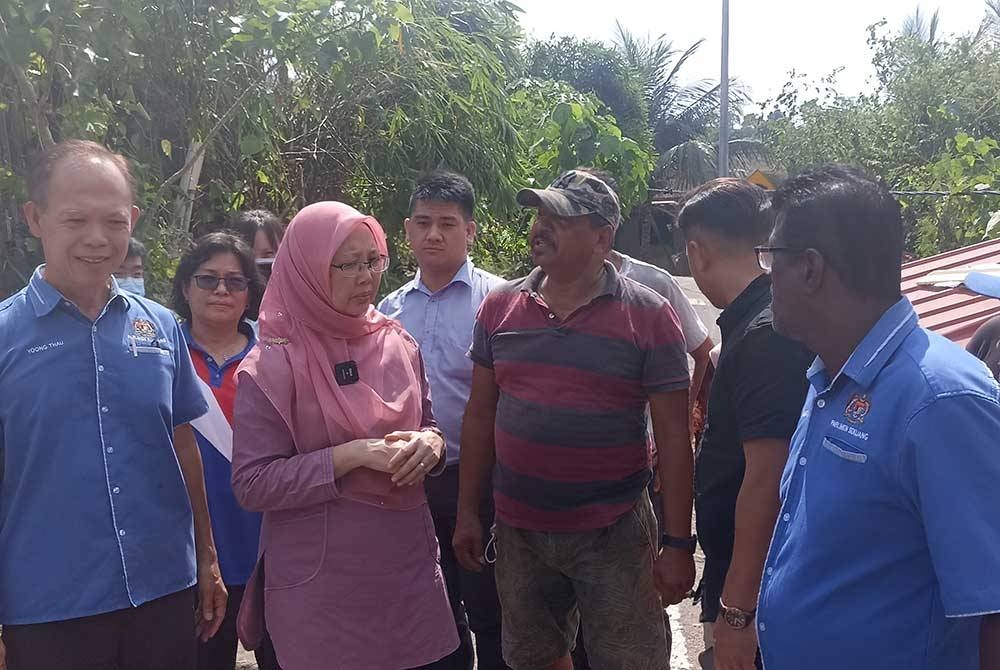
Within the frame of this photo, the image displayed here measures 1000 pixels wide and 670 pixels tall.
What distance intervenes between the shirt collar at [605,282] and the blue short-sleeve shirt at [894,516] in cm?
115

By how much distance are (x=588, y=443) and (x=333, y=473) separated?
0.85 meters

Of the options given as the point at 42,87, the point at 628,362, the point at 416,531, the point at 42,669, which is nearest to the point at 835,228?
the point at 628,362

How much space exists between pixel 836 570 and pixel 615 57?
29.9 m

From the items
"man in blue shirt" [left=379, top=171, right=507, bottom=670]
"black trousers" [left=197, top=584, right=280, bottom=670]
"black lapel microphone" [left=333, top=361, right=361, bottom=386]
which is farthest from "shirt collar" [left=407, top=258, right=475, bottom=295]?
"black trousers" [left=197, top=584, right=280, bottom=670]

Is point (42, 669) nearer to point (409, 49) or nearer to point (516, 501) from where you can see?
point (516, 501)

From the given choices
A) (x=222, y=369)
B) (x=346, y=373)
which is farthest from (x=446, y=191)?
(x=346, y=373)

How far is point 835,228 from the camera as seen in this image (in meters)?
1.72

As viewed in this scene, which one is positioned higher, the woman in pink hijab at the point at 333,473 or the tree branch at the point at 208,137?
the tree branch at the point at 208,137

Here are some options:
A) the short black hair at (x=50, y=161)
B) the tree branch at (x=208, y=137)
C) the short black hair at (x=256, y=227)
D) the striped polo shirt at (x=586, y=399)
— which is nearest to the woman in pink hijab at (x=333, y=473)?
the striped polo shirt at (x=586, y=399)

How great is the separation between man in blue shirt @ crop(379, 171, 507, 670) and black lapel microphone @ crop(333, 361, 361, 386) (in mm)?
1038

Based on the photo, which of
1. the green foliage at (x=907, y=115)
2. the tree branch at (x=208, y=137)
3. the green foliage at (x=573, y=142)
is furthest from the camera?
the green foliage at (x=907, y=115)

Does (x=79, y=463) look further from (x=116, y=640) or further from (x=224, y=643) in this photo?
(x=224, y=643)

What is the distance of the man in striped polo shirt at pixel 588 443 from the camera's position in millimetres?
2855

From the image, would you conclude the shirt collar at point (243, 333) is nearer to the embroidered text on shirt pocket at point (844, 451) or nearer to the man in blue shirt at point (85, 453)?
the man in blue shirt at point (85, 453)
